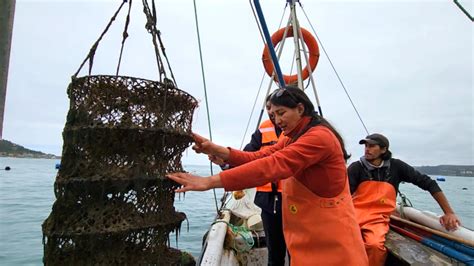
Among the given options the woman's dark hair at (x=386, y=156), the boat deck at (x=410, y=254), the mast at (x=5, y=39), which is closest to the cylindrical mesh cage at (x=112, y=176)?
the mast at (x=5, y=39)

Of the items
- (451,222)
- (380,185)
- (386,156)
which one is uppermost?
(386,156)

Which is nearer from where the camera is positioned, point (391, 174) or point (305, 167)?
point (305, 167)

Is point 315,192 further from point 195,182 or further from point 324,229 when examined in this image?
point 195,182

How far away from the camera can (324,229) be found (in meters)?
1.81

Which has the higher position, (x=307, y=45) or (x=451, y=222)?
(x=307, y=45)

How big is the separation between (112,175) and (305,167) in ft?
3.16

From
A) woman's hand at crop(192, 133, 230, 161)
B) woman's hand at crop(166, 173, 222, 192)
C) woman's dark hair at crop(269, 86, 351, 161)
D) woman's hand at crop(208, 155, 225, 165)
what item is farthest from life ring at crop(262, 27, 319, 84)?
woman's hand at crop(166, 173, 222, 192)

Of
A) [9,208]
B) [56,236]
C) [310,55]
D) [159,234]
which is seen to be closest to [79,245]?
[56,236]

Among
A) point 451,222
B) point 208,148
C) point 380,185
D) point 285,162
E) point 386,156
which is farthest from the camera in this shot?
point 386,156

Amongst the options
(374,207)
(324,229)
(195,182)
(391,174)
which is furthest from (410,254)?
(195,182)

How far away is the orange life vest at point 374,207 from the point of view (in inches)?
124

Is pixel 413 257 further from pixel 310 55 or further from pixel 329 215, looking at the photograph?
pixel 310 55

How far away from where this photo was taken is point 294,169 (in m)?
1.61

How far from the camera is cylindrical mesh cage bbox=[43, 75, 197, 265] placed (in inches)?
56.9
